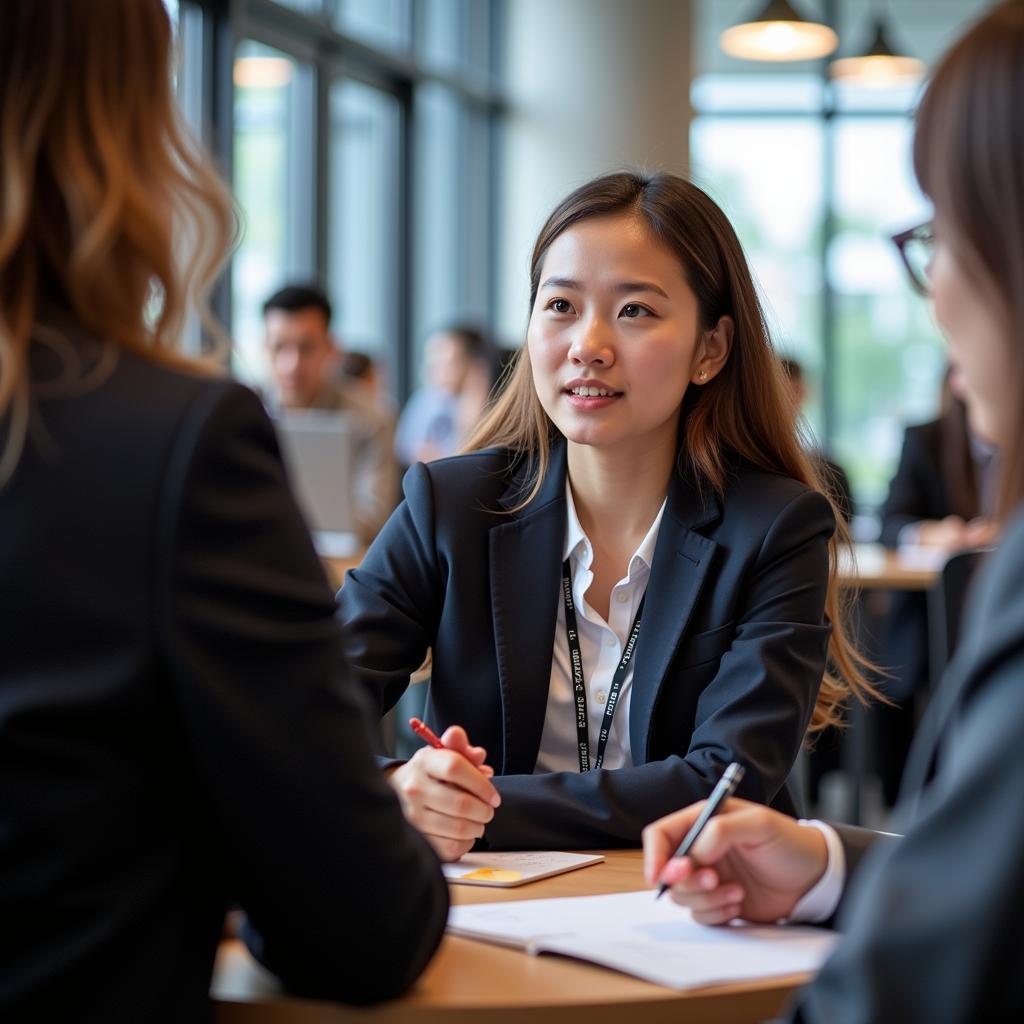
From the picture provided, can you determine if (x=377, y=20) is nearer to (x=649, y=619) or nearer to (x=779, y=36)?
(x=779, y=36)

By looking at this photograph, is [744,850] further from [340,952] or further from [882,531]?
[882,531]

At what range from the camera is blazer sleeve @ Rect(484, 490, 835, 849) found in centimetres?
166

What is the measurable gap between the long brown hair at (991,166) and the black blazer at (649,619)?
813mm

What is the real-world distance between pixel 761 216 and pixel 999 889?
9.30m

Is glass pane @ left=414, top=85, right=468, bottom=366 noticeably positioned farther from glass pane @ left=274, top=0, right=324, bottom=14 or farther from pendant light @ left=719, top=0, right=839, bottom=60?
pendant light @ left=719, top=0, right=839, bottom=60

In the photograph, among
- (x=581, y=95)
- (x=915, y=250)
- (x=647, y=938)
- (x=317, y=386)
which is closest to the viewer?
(x=647, y=938)

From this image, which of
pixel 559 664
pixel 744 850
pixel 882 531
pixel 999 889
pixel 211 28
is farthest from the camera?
pixel 211 28

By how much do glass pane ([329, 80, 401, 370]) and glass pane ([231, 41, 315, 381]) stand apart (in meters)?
0.27

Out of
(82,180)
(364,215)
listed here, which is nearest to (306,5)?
(364,215)

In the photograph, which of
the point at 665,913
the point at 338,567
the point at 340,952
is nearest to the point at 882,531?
the point at 338,567

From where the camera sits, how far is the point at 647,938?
1.29 metres

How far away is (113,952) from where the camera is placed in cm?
98

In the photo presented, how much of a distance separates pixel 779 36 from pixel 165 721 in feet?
19.4

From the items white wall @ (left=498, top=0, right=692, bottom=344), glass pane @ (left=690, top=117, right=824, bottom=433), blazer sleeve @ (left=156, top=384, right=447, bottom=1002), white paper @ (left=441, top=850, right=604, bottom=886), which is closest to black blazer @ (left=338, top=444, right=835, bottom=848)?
white paper @ (left=441, top=850, right=604, bottom=886)
